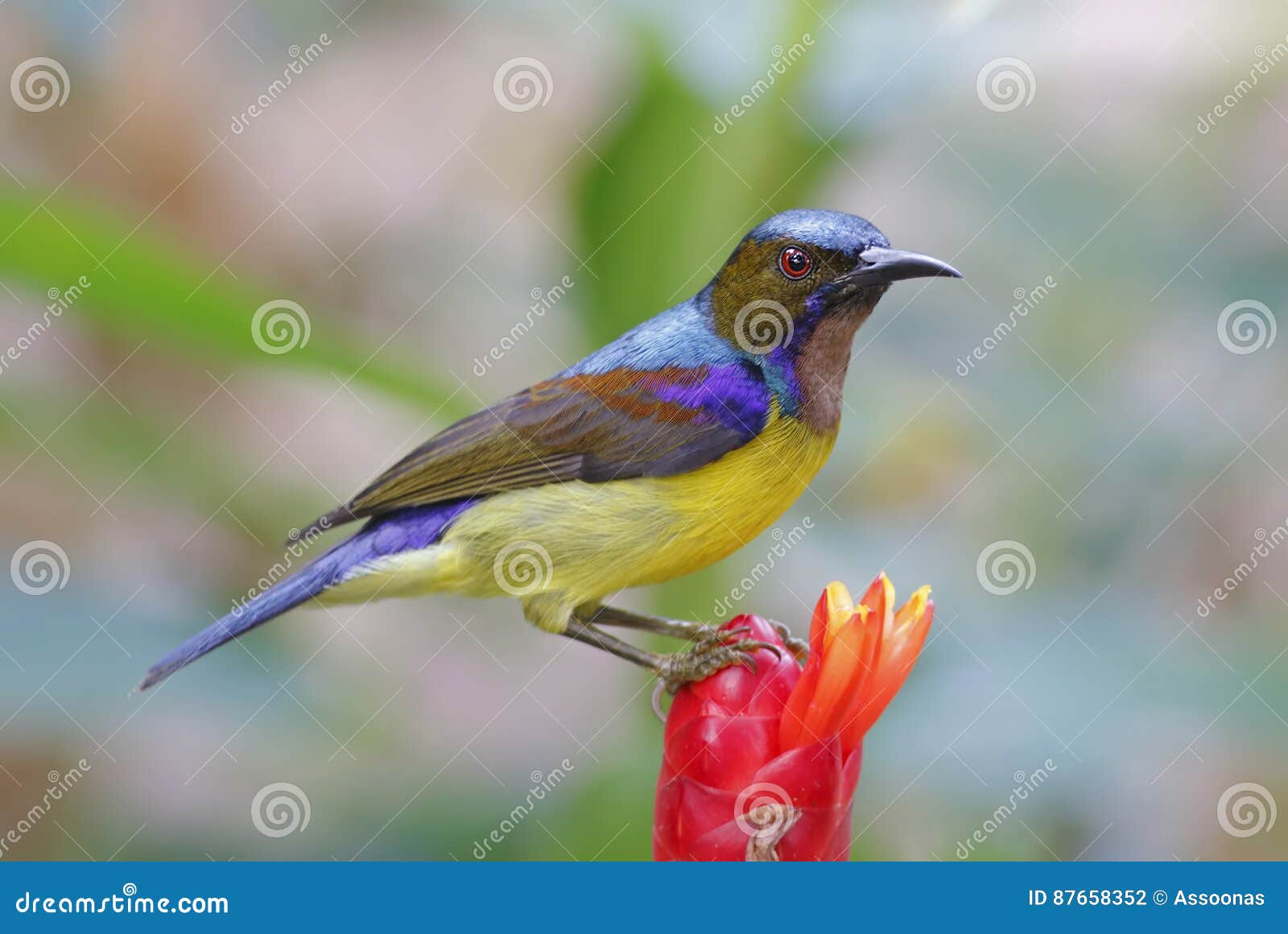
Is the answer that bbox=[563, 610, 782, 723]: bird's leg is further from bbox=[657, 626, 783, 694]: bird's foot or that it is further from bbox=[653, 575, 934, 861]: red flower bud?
bbox=[653, 575, 934, 861]: red flower bud

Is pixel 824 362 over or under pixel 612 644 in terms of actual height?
over

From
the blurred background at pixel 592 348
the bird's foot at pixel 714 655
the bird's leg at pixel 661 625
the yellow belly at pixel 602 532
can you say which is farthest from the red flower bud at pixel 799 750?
the blurred background at pixel 592 348

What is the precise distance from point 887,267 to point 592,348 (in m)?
0.96

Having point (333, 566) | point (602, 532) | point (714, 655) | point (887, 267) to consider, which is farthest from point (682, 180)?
point (714, 655)

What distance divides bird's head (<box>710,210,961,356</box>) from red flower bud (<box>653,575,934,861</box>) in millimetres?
848

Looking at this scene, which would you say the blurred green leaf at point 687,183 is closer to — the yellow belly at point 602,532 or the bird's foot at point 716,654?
the yellow belly at point 602,532

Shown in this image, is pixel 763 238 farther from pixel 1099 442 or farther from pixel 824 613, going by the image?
pixel 1099 442

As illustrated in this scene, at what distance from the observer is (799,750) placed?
6.21ft

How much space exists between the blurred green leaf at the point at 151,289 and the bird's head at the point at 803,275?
2.63 ft

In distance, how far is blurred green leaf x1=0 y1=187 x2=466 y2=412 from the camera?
2.71 metres

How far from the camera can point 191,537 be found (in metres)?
4.14

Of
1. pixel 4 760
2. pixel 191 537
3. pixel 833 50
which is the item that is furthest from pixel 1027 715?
pixel 4 760

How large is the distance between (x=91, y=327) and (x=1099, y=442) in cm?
326

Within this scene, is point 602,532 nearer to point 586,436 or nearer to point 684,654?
point 586,436
